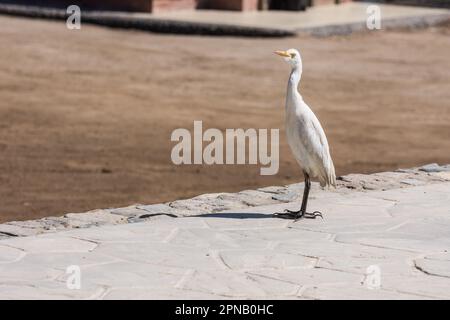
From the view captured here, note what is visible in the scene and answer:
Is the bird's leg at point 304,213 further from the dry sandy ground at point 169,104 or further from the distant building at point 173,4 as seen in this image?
the distant building at point 173,4

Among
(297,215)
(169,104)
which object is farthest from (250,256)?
(169,104)

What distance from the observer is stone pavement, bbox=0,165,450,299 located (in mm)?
6598

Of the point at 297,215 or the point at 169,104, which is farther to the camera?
the point at 169,104

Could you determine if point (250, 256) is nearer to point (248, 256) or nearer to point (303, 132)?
point (248, 256)

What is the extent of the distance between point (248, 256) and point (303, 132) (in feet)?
3.77

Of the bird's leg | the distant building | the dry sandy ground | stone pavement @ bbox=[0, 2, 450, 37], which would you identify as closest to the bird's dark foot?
the bird's leg

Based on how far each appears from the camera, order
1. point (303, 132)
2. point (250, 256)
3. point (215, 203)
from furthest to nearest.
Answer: point (215, 203) → point (303, 132) → point (250, 256)

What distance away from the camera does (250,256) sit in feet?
24.0

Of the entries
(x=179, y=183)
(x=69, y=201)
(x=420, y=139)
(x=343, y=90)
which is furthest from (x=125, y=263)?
(x=343, y=90)

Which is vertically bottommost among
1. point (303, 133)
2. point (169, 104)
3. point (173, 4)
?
point (169, 104)

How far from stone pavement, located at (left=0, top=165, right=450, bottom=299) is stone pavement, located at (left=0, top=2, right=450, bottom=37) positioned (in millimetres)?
13583

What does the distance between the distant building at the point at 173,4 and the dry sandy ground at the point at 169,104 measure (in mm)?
1462
